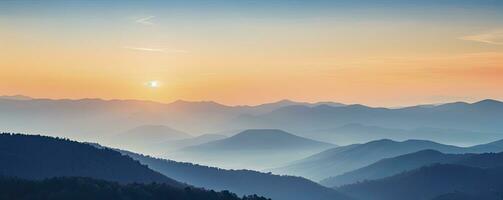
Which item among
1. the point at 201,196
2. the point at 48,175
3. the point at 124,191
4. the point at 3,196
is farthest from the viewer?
the point at 48,175

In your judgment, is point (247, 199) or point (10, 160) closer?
point (247, 199)

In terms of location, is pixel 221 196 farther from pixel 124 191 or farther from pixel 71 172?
pixel 71 172

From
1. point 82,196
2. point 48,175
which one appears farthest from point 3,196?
point 48,175

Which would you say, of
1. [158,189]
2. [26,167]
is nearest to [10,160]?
[26,167]

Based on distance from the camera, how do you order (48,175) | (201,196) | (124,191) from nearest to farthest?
(124,191) < (201,196) < (48,175)

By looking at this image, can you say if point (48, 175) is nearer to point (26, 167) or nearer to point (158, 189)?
point (26, 167)

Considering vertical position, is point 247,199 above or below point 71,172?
below
